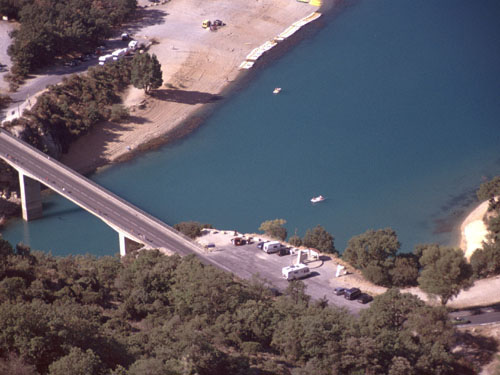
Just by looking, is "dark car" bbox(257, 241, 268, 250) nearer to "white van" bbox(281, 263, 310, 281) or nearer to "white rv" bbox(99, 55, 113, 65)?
"white van" bbox(281, 263, 310, 281)

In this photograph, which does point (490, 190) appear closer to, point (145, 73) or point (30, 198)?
point (30, 198)

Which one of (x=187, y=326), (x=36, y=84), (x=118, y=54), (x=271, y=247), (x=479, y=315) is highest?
(x=118, y=54)

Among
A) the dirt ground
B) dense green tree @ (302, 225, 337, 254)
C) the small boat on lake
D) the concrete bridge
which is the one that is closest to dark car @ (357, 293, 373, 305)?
dense green tree @ (302, 225, 337, 254)

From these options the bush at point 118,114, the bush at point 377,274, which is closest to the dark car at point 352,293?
the bush at point 377,274

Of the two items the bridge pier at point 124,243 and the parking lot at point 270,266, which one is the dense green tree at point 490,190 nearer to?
the parking lot at point 270,266

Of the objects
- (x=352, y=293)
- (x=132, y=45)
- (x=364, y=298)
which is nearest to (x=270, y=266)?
(x=352, y=293)

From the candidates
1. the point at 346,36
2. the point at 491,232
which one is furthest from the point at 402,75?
the point at 491,232
